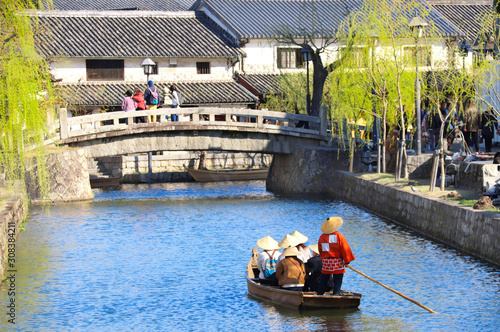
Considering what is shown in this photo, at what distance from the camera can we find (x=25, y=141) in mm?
17375

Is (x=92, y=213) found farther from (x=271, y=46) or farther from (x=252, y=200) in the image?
(x=271, y=46)

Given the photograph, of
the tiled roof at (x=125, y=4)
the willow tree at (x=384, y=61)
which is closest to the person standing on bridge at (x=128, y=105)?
the willow tree at (x=384, y=61)

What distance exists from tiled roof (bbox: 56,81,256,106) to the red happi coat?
2546 cm

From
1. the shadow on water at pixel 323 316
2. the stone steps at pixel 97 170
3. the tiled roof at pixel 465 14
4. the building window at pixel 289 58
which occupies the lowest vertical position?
the shadow on water at pixel 323 316

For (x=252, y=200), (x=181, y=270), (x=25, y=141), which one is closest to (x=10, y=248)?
(x=25, y=141)

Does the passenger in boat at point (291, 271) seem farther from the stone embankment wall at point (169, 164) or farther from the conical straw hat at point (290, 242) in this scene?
the stone embankment wall at point (169, 164)

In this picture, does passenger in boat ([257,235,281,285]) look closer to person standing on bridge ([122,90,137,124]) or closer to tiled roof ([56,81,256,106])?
person standing on bridge ([122,90,137,124])

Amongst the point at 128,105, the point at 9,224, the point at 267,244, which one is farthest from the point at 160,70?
the point at 267,244

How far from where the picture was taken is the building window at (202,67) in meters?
40.6

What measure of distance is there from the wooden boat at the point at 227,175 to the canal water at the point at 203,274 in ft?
36.1

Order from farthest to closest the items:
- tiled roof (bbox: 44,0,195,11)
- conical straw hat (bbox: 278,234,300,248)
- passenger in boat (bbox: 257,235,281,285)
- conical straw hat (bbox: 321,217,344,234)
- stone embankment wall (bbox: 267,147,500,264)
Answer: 1. tiled roof (bbox: 44,0,195,11)
2. stone embankment wall (bbox: 267,147,500,264)
3. passenger in boat (bbox: 257,235,281,285)
4. conical straw hat (bbox: 278,234,300,248)
5. conical straw hat (bbox: 321,217,344,234)

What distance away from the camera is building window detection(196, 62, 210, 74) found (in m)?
40.6

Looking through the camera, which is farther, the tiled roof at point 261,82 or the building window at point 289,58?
the building window at point 289,58

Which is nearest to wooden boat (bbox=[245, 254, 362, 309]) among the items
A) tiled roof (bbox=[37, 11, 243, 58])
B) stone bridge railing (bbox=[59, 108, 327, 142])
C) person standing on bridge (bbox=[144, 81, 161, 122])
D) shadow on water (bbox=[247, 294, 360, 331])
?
shadow on water (bbox=[247, 294, 360, 331])
